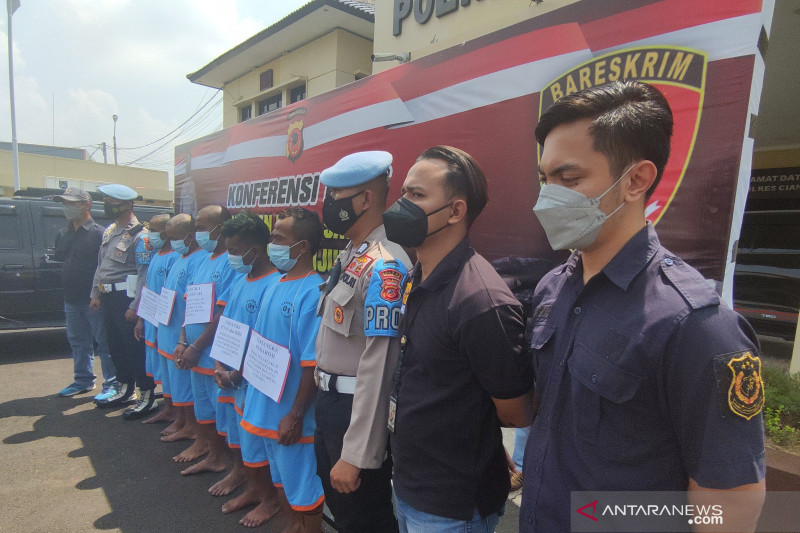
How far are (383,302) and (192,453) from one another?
2.77 m

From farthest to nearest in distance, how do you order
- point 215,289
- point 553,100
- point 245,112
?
point 245,112
point 215,289
point 553,100

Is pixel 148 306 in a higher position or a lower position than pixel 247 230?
lower

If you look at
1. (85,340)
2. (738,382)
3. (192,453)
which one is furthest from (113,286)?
(738,382)

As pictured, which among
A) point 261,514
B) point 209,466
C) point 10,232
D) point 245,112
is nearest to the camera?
point 261,514

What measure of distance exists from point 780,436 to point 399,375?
2106mm

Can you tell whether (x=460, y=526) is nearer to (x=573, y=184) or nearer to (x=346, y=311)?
(x=346, y=311)

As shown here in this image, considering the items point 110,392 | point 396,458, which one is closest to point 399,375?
point 396,458

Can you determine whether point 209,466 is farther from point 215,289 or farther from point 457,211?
point 457,211

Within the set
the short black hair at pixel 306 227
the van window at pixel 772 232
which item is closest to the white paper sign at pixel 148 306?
the short black hair at pixel 306 227

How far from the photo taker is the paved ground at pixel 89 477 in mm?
2744

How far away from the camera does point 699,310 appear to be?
0.85m

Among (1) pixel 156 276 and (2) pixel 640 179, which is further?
(1) pixel 156 276

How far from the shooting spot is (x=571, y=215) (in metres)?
1.06

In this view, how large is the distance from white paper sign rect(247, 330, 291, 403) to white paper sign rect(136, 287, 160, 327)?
1678 millimetres
